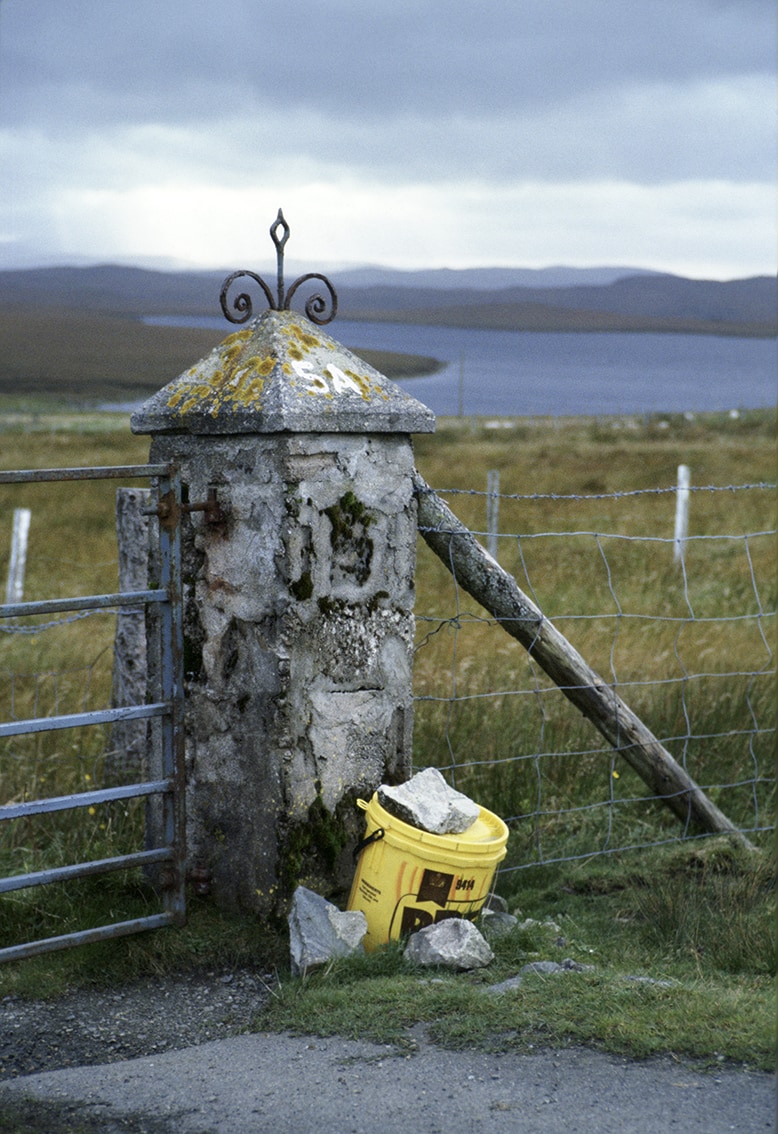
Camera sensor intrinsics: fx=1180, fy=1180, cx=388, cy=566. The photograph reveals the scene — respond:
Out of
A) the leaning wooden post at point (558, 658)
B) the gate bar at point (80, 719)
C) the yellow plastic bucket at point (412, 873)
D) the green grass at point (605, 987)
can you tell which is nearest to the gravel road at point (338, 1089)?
the green grass at point (605, 987)

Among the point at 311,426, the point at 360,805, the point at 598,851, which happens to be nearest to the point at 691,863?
the point at 598,851

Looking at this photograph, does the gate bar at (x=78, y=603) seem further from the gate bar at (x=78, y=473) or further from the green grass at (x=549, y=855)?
the green grass at (x=549, y=855)

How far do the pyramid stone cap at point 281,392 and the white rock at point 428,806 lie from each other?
1.21 meters

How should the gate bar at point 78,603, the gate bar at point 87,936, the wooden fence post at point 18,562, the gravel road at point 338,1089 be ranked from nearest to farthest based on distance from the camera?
the gravel road at point 338,1089 → the gate bar at point 78,603 → the gate bar at point 87,936 → the wooden fence post at point 18,562

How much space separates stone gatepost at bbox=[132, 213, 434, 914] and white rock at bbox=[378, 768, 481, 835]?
0.24m

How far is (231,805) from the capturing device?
4066mm

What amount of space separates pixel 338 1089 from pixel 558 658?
216 centimetres

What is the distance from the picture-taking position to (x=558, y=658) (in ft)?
15.6

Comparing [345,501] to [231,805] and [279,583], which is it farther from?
[231,805]

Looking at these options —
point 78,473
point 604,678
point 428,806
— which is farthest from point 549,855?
point 78,473

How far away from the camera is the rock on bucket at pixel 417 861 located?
150 inches

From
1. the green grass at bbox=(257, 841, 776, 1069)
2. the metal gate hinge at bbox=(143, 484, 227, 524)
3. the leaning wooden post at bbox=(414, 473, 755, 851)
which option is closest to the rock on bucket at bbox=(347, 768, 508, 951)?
the green grass at bbox=(257, 841, 776, 1069)

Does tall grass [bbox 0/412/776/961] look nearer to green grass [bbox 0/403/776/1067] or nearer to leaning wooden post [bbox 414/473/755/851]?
green grass [bbox 0/403/776/1067]

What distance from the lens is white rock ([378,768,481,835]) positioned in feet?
12.6
